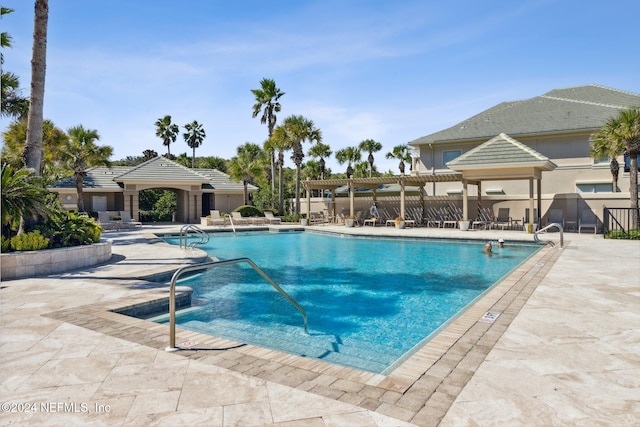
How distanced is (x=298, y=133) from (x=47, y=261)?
2040cm

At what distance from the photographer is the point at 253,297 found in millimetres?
8281

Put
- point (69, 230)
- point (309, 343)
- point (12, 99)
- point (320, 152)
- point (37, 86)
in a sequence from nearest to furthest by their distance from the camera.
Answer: point (309, 343)
point (69, 230)
point (37, 86)
point (12, 99)
point (320, 152)

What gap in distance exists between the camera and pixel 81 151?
78.1ft

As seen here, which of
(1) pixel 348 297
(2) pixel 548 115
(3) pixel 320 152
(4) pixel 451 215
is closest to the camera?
(1) pixel 348 297

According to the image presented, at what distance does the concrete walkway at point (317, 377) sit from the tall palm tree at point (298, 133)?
23.0 m

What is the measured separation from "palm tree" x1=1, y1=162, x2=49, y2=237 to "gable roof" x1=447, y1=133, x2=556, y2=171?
1749 centimetres

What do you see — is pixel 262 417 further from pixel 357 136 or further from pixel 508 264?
pixel 357 136

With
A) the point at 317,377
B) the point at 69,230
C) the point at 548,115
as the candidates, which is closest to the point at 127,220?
the point at 69,230

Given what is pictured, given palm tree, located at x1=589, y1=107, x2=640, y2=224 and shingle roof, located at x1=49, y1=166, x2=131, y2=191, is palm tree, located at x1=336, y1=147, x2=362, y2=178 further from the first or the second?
palm tree, located at x1=589, y1=107, x2=640, y2=224

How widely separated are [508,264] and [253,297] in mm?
7964

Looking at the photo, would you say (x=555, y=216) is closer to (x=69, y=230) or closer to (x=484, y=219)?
(x=484, y=219)

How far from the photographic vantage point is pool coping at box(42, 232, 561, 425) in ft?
10.0

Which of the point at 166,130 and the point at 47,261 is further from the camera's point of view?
the point at 166,130

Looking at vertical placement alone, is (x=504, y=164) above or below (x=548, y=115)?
below
